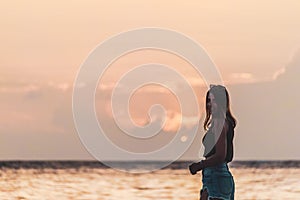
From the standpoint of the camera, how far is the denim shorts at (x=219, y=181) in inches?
245

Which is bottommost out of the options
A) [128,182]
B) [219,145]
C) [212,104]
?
[128,182]

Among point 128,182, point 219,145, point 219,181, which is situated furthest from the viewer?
point 128,182

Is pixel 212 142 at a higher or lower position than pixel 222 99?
lower

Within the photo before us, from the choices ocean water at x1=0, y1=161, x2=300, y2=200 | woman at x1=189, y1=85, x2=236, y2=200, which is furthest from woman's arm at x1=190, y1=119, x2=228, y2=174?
ocean water at x1=0, y1=161, x2=300, y2=200

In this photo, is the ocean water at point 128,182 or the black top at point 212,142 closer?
the black top at point 212,142

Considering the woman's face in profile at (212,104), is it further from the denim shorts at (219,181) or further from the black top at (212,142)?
the denim shorts at (219,181)

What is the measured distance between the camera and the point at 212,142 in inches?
243

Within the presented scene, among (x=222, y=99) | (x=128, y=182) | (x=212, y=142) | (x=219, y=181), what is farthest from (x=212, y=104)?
(x=128, y=182)

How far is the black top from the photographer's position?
20.2ft

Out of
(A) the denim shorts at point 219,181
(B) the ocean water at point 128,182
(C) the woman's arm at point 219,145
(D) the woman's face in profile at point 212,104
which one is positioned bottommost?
(B) the ocean water at point 128,182

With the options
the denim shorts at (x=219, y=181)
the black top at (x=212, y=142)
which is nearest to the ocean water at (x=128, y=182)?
the denim shorts at (x=219, y=181)

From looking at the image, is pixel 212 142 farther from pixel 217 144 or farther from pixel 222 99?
pixel 222 99

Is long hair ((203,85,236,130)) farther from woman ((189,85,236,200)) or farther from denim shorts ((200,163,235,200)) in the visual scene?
denim shorts ((200,163,235,200))

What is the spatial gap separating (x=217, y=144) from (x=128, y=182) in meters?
23.3
